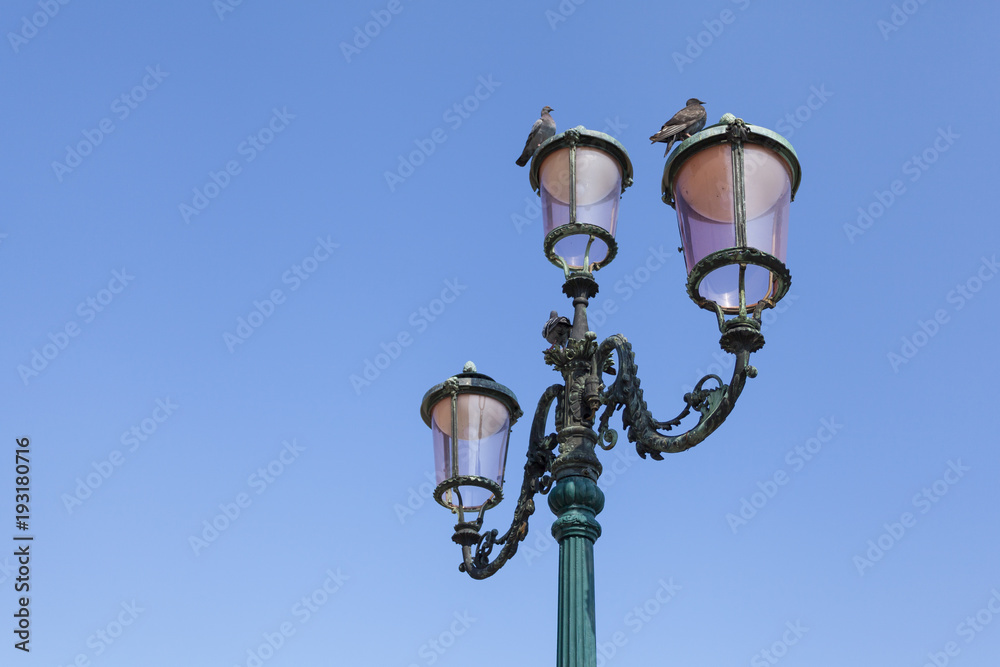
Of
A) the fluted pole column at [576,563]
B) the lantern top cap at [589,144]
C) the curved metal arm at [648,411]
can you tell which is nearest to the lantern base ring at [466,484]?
the fluted pole column at [576,563]

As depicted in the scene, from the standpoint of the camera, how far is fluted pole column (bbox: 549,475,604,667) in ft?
16.7

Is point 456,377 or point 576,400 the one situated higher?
point 456,377

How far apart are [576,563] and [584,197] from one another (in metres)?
1.92

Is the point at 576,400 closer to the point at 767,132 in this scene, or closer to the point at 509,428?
the point at 509,428

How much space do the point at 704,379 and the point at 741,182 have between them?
0.87 meters

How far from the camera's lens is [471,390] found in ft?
20.9

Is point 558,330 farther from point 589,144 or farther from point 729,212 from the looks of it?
point 729,212

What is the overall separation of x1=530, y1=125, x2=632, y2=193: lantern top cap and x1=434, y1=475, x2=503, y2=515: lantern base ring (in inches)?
68.4

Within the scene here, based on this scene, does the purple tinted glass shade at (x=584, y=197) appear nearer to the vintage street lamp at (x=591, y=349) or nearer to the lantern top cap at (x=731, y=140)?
the vintage street lamp at (x=591, y=349)

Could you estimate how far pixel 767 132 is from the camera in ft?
16.5

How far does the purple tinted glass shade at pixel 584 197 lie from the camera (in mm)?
5996

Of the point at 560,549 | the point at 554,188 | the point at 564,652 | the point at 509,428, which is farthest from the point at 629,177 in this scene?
the point at 564,652

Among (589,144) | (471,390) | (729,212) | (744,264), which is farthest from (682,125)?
(471,390)

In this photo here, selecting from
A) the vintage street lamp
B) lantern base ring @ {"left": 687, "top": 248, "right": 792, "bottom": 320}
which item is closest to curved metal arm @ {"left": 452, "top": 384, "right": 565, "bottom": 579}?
the vintage street lamp
